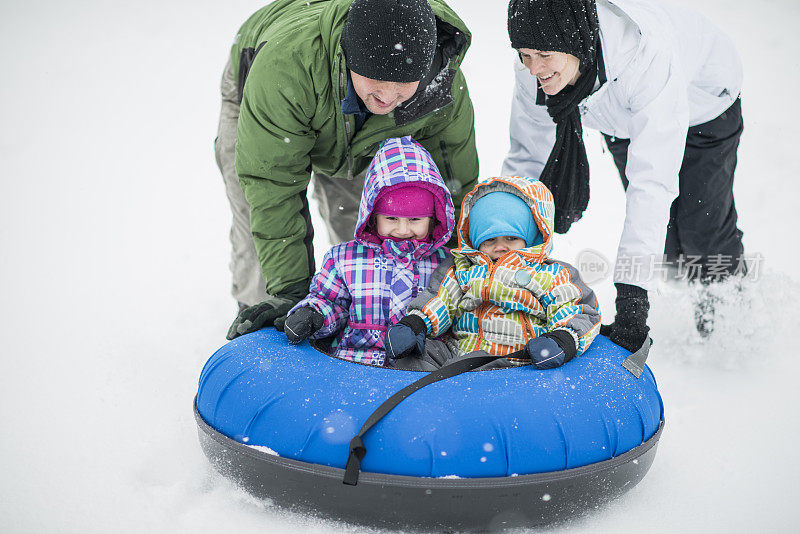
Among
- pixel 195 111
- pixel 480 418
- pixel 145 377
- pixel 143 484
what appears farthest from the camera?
pixel 195 111

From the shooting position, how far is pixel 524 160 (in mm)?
3004

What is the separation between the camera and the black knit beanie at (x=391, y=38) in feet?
6.59

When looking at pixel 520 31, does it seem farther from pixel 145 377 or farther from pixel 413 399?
pixel 145 377

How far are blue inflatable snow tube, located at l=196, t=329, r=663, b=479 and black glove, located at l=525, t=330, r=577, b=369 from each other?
28 millimetres

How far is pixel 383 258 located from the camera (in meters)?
2.44

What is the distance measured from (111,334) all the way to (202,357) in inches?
24.3

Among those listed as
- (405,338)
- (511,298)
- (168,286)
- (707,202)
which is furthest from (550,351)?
(168,286)

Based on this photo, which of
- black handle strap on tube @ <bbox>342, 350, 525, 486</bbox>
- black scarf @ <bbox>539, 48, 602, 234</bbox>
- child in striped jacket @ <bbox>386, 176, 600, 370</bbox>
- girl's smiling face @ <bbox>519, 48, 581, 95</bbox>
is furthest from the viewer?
black scarf @ <bbox>539, 48, 602, 234</bbox>

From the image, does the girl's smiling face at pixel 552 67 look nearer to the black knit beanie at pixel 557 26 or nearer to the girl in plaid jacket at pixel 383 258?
the black knit beanie at pixel 557 26

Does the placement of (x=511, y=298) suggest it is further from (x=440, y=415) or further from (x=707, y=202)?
A: (x=707, y=202)

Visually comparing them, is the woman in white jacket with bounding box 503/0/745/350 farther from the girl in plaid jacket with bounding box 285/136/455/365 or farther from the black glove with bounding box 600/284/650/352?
the girl in plaid jacket with bounding box 285/136/455/365

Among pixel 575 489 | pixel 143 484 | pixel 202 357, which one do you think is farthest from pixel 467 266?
pixel 202 357

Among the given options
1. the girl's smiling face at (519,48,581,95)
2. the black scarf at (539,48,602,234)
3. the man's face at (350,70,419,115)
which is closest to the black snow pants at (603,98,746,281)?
the black scarf at (539,48,602,234)

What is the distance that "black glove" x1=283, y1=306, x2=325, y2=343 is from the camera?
7.10 ft
